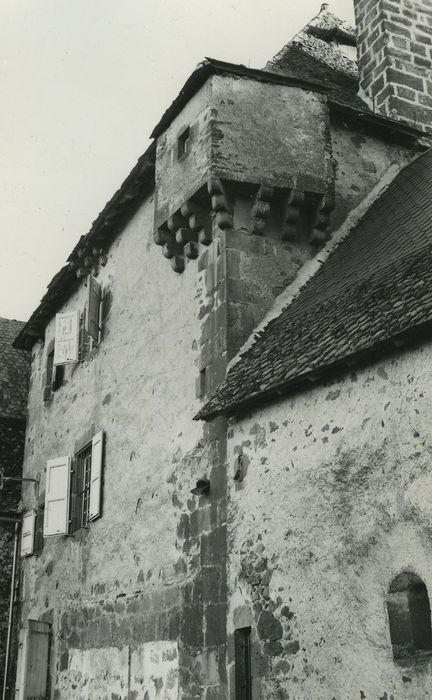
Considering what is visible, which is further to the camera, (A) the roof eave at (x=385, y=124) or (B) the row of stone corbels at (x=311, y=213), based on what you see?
(A) the roof eave at (x=385, y=124)

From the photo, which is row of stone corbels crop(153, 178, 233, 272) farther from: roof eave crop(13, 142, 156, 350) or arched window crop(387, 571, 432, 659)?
arched window crop(387, 571, 432, 659)

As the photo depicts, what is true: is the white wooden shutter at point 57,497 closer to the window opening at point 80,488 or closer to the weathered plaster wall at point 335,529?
the window opening at point 80,488

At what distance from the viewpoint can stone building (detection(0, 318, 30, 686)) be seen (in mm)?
14578

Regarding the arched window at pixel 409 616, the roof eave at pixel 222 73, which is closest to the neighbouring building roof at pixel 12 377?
the roof eave at pixel 222 73

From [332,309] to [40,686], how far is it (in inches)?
293

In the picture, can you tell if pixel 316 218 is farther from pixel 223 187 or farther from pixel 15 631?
pixel 15 631

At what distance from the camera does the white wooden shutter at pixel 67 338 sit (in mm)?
13234

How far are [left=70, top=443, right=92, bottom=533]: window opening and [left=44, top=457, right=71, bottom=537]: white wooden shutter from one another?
0.39 ft

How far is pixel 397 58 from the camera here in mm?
12148

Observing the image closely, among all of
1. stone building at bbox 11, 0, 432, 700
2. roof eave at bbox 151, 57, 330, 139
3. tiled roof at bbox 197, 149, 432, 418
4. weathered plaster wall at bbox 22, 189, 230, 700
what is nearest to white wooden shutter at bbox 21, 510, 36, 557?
stone building at bbox 11, 0, 432, 700

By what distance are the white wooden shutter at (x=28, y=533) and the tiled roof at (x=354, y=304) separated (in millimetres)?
6601

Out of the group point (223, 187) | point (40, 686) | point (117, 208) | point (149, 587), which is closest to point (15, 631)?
point (40, 686)

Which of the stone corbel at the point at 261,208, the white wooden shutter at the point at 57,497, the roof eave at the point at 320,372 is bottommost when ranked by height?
the roof eave at the point at 320,372

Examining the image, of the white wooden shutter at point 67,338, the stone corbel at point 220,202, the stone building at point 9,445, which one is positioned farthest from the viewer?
the stone building at point 9,445
